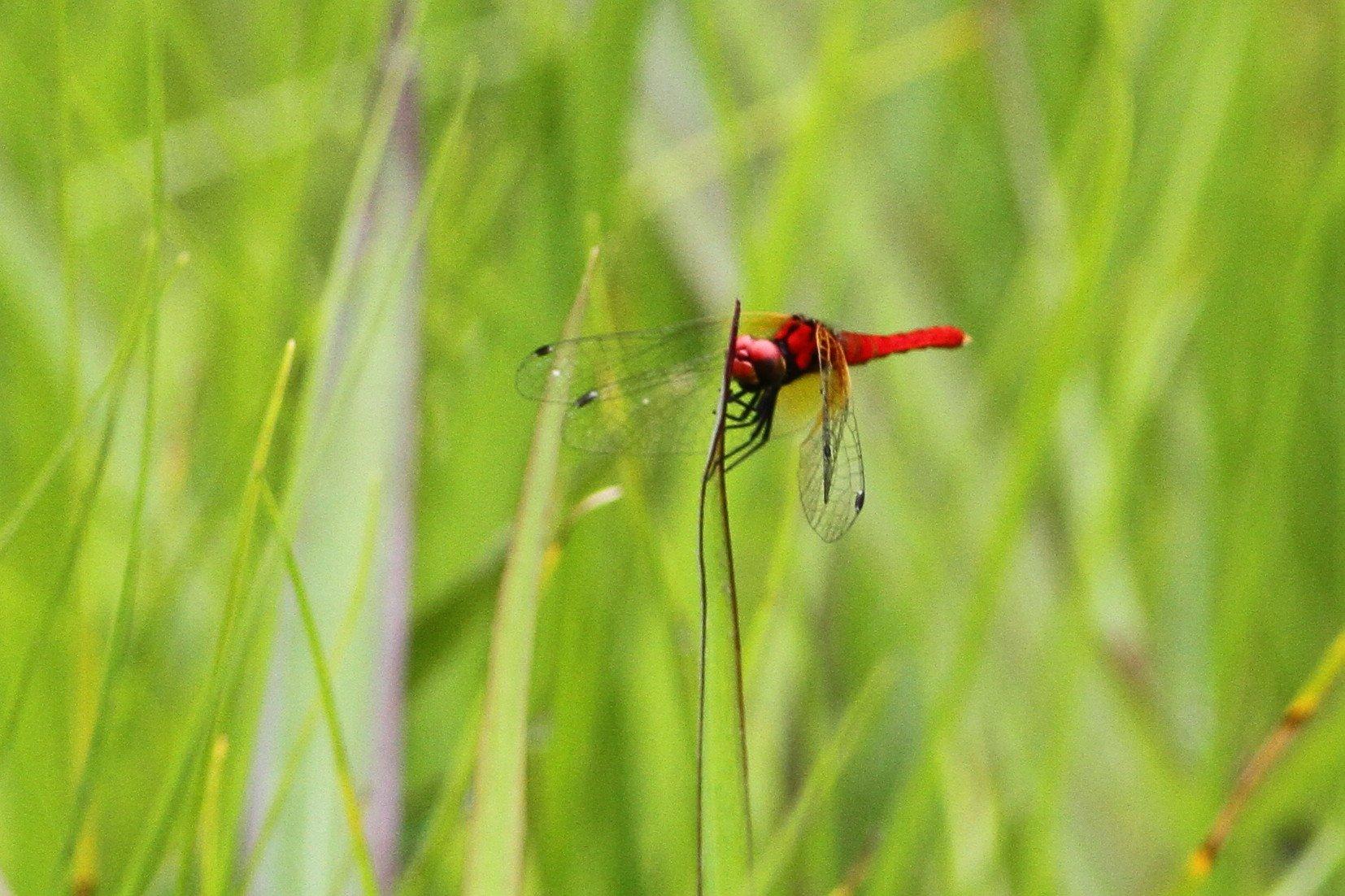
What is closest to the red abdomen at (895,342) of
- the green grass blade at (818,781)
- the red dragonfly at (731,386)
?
the red dragonfly at (731,386)

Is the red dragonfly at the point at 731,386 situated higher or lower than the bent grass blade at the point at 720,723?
higher

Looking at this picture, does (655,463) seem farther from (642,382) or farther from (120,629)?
(120,629)

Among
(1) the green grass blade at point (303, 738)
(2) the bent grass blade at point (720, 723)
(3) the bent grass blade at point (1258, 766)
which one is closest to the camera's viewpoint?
(2) the bent grass blade at point (720, 723)

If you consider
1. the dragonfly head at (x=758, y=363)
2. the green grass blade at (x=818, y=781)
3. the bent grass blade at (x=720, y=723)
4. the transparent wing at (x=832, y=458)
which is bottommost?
the green grass blade at (x=818, y=781)

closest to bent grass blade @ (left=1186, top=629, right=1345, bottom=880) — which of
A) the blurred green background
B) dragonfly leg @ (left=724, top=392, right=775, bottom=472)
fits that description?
the blurred green background

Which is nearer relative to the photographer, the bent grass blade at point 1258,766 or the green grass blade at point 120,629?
the green grass blade at point 120,629

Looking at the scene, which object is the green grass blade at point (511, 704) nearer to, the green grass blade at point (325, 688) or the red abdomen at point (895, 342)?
the green grass blade at point (325, 688)

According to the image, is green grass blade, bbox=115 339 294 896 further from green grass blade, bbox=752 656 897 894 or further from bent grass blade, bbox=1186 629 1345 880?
bent grass blade, bbox=1186 629 1345 880
